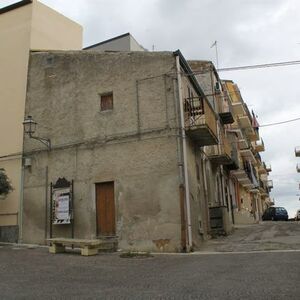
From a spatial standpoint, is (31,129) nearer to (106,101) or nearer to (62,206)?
(106,101)

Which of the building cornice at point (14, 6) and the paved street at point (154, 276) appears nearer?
the paved street at point (154, 276)

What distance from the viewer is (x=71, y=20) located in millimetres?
23078

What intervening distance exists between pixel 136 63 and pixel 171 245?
6.70 metres

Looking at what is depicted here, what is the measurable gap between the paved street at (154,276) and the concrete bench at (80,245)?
0.35 m

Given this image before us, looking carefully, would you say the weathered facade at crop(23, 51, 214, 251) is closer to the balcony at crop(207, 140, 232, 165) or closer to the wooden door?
the wooden door

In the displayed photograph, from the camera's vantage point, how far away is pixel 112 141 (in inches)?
684

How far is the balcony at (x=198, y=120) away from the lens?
1688cm

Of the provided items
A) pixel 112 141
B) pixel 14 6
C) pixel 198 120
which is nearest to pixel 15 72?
pixel 14 6

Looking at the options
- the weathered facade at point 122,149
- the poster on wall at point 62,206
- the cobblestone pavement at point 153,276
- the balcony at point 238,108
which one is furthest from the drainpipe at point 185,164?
the balcony at point 238,108

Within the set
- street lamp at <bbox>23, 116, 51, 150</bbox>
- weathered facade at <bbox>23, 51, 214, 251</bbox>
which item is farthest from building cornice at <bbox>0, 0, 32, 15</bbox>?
street lamp at <bbox>23, 116, 51, 150</bbox>

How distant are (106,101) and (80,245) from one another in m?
5.81

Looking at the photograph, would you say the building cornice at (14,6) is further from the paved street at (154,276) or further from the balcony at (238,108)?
the balcony at (238,108)

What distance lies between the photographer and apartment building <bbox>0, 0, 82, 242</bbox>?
19281 millimetres

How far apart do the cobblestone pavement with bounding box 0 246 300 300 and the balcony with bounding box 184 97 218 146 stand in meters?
4.64
